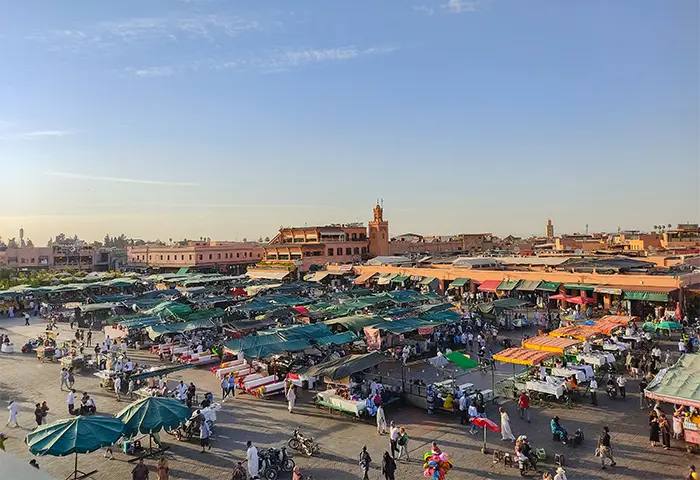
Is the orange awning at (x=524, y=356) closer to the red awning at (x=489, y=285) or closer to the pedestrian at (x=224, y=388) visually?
the pedestrian at (x=224, y=388)

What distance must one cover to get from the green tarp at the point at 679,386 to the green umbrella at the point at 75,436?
39.9 ft

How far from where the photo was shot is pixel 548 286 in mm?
34344

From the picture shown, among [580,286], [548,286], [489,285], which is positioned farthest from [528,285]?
[580,286]

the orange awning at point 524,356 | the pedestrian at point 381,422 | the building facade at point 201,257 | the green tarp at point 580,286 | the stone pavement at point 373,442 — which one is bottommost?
the stone pavement at point 373,442

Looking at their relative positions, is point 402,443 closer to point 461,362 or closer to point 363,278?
point 461,362

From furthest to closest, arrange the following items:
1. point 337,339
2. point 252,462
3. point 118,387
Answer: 1. point 337,339
2. point 118,387
3. point 252,462

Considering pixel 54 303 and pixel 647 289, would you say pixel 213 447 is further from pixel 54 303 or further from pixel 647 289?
pixel 54 303

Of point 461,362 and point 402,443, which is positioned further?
point 461,362

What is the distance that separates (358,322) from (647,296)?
17.6 meters

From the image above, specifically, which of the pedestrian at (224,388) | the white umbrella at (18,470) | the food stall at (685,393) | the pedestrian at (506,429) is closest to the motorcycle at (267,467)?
the pedestrian at (506,429)

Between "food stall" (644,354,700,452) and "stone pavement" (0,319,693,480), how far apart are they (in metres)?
0.52

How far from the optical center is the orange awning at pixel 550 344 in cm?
1730

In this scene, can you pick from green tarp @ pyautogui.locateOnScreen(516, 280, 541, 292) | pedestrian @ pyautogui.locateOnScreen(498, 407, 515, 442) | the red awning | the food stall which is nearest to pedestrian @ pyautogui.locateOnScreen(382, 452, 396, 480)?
pedestrian @ pyautogui.locateOnScreen(498, 407, 515, 442)

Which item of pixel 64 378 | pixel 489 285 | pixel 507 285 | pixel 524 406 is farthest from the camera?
pixel 489 285
